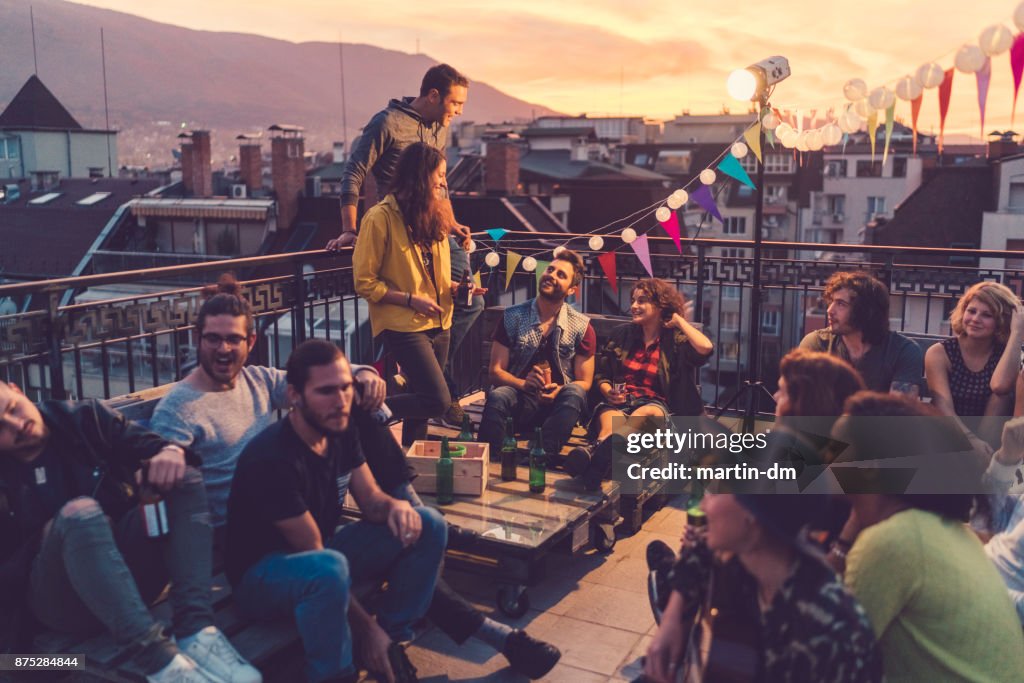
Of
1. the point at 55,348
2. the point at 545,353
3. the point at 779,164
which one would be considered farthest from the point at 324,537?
the point at 779,164

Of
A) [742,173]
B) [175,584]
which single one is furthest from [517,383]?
[175,584]

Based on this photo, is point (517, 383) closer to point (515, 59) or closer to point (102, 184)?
point (515, 59)

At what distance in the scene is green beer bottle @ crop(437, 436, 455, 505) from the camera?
4461mm

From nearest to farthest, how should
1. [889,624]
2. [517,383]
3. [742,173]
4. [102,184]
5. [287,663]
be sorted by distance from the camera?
[889,624]
[287,663]
[517,383]
[742,173]
[102,184]

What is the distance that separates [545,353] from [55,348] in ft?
8.78

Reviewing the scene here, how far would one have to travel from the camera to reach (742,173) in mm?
6125

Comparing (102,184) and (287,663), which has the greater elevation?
(102,184)

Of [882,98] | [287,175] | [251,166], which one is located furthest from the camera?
[251,166]

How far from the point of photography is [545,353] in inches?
216

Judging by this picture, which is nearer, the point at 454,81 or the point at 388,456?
the point at 388,456

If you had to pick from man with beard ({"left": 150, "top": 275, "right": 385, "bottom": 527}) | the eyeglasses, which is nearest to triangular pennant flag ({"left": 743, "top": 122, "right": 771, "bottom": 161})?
man with beard ({"left": 150, "top": 275, "right": 385, "bottom": 527})

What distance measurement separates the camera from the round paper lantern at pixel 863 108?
5.49m

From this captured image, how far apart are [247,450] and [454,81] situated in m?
3.04

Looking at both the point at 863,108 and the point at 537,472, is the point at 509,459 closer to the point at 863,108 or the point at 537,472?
the point at 537,472
